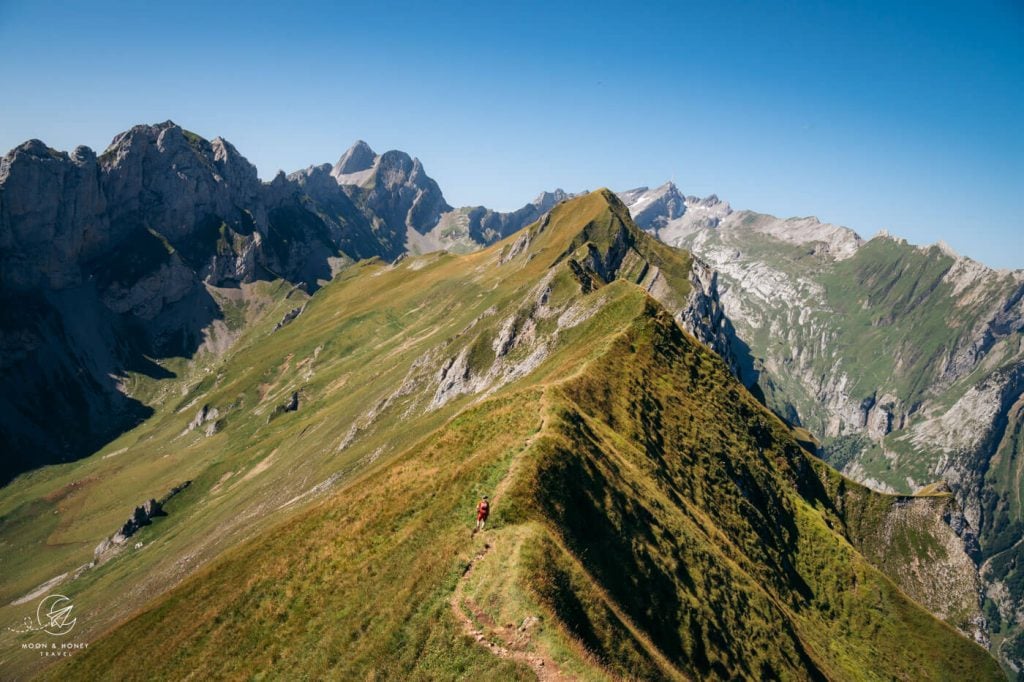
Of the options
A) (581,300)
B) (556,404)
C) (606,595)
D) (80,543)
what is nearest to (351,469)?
(581,300)

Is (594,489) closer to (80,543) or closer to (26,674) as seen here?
(26,674)

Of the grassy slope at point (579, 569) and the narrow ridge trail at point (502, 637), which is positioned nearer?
the narrow ridge trail at point (502, 637)

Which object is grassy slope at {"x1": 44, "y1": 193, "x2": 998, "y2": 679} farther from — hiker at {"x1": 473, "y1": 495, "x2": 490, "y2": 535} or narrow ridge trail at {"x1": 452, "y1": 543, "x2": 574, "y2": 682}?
hiker at {"x1": 473, "y1": 495, "x2": 490, "y2": 535}

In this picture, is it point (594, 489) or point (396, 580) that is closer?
point (396, 580)

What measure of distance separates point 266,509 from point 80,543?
87.1 meters

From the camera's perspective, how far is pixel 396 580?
30250 millimetres

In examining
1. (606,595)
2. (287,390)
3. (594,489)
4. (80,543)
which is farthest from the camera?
(287,390)

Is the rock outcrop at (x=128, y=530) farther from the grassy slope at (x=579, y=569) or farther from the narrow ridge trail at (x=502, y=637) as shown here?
the narrow ridge trail at (x=502, y=637)
